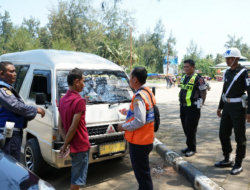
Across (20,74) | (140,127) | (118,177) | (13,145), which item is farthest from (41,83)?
(140,127)

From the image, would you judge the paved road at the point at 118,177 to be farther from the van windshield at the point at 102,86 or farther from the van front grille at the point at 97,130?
the van windshield at the point at 102,86

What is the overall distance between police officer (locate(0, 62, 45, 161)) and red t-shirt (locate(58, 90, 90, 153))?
1.74ft

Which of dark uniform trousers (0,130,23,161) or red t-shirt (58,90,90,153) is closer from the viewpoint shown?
red t-shirt (58,90,90,153)

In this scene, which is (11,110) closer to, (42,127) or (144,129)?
(42,127)

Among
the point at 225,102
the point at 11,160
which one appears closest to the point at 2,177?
the point at 11,160

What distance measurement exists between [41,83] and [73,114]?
6.38 feet

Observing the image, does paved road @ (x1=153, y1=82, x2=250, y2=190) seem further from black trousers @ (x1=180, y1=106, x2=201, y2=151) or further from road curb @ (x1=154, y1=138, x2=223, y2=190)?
black trousers @ (x1=180, y1=106, x2=201, y2=151)

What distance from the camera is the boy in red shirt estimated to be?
2773 mm

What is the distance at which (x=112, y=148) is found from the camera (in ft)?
13.2

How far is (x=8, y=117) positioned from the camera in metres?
3.08

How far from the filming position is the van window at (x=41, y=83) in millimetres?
4234

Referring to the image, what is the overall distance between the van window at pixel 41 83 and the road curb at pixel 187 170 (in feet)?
8.74

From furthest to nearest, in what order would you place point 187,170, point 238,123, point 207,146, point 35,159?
point 207,146 < point 187,170 < point 35,159 < point 238,123

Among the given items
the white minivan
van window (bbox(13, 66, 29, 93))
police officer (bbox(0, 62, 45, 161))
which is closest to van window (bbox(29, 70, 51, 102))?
the white minivan
